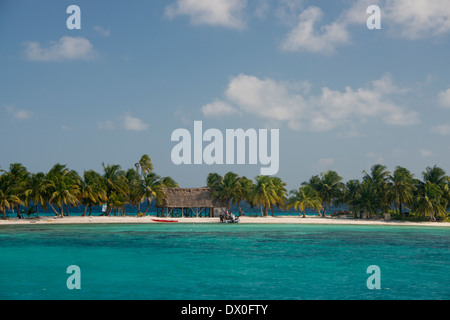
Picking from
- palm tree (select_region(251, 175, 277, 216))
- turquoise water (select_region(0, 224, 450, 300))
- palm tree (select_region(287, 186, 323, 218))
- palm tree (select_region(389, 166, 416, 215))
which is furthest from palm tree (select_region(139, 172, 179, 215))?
palm tree (select_region(389, 166, 416, 215))

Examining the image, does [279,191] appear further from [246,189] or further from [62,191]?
[62,191]

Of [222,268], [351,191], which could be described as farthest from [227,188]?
[222,268]

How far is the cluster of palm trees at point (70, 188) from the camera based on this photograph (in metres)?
47.8

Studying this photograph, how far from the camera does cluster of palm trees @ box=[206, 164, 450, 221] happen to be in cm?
4844

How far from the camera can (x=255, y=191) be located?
57.3 meters

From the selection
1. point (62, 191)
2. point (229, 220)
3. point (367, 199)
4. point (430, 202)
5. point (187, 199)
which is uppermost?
point (62, 191)

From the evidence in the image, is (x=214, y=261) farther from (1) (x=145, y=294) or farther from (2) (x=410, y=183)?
(2) (x=410, y=183)

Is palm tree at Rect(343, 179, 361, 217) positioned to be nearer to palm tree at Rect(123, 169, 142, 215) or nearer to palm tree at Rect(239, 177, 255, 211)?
palm tree at Rect(239, 177, 255, 211)

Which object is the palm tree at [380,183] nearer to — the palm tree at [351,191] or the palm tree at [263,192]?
the palm tree at [351,191]

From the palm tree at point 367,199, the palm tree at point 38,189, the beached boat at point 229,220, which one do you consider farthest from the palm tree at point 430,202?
the palm tree at point 38,189

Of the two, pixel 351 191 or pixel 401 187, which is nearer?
pixel 401 187

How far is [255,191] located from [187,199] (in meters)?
9.52

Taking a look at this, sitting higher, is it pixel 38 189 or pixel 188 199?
pixel 38 189
